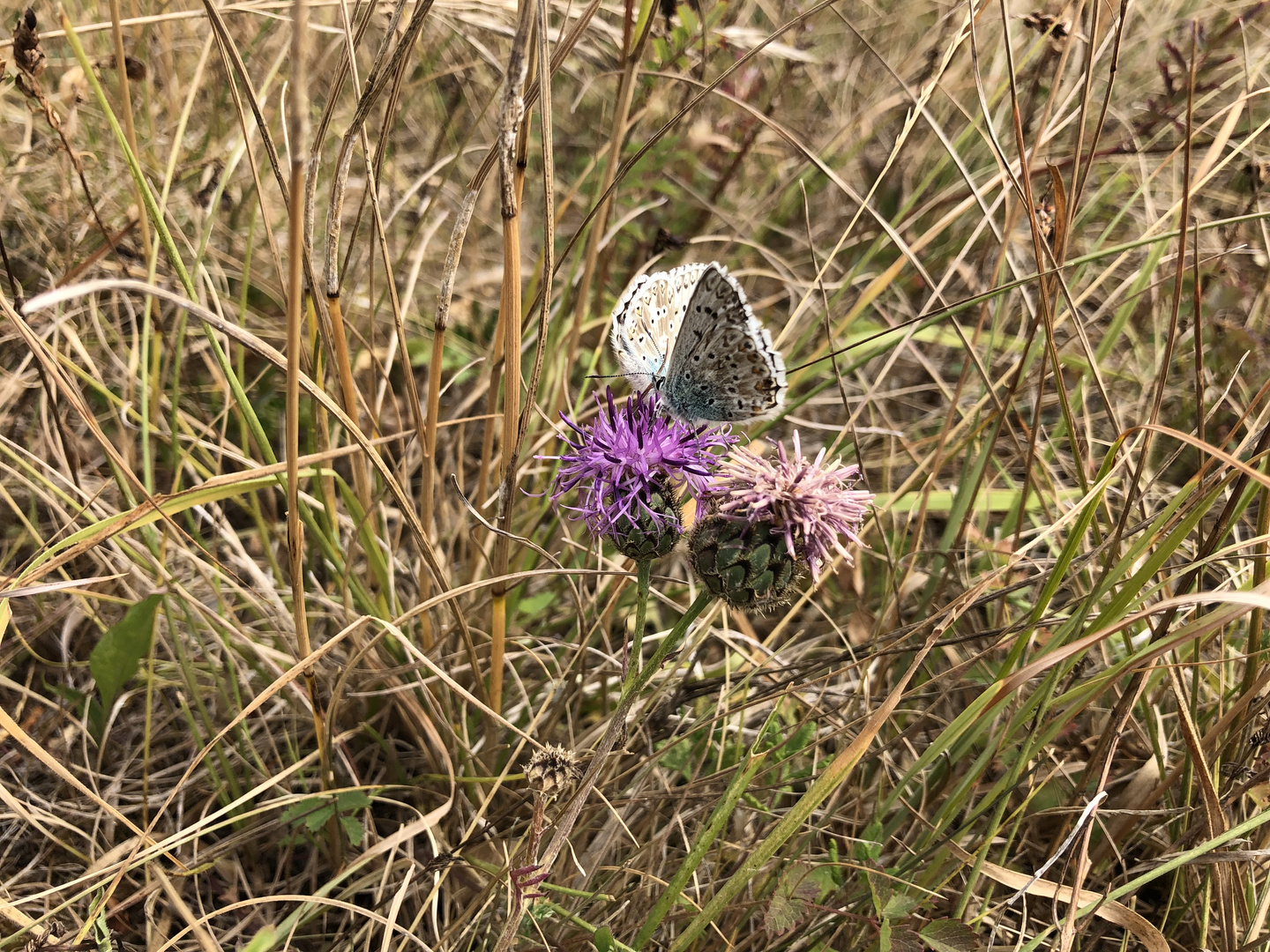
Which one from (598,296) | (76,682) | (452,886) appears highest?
(598,296)

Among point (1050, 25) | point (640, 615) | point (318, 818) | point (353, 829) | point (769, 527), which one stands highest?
point (1050, 25)

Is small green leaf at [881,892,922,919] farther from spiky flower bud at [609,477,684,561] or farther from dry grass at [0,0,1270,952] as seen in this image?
spiky flower bud at [609,477,684,561]

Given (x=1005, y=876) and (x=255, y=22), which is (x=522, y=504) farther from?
(x=255, y=22)

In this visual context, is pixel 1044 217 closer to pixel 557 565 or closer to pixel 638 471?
pixel 638 471

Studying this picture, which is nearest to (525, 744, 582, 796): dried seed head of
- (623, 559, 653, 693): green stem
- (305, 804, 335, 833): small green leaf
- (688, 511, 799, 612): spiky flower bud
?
(623, 559, 653, 693): green stem

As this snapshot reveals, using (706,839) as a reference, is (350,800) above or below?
below

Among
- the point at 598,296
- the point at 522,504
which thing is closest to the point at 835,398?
the point at 598,296

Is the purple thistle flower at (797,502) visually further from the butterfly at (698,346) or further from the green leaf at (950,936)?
the green leaf at (950,936)

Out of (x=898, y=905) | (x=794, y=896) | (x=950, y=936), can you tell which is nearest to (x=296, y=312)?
(x=794, y=896)
